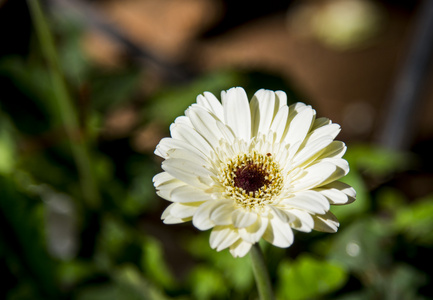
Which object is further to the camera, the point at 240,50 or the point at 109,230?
the point at 240,50

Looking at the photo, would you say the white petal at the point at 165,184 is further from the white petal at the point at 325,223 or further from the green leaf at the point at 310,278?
the green leaf at the point at 310,278

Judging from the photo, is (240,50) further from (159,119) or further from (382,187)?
(382,187)

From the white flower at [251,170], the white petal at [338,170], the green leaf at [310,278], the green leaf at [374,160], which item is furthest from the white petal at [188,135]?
the green leaf at [374,160]

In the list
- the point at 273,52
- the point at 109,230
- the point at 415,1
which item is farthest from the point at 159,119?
the point at 415,1

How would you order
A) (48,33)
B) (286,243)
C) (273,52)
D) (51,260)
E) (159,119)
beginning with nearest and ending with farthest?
(286,243) → (48,33) → (51,260) → (159,119) → (273,52)

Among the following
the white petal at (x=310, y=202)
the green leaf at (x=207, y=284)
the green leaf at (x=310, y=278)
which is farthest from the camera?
the green leaf at (x=207, y=284)

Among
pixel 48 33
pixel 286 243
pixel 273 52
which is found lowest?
pixel 286 243

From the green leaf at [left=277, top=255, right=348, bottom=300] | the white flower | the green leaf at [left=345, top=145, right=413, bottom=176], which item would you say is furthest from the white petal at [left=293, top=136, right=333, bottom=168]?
the green leaf at [left=345, top=145, right=413, bottom=176]

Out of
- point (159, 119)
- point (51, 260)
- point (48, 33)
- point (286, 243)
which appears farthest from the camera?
point (159, 119)

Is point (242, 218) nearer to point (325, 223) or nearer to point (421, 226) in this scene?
point (325, 223)
